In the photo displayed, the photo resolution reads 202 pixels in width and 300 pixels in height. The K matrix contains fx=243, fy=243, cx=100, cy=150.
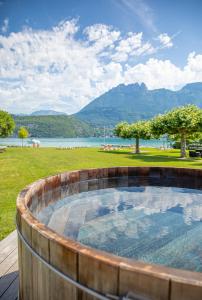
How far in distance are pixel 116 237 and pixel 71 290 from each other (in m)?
2.15

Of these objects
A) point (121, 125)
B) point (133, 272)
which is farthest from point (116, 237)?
point (121, 125)

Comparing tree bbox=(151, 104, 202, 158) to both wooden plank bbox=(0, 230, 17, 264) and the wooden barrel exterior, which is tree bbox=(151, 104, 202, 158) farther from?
the wooden barrel exterior

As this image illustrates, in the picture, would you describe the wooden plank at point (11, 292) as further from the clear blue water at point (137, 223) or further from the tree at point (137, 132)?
the tree at point (137, 132)

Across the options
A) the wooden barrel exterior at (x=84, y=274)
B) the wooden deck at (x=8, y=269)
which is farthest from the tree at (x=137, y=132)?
the wooden barrel exterior at (x=84, y=274)

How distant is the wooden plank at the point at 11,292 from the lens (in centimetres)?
349

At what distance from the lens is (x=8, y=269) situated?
163 inches

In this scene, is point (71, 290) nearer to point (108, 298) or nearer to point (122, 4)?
point (108, 298)

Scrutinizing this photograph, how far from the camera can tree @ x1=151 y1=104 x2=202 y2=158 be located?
24.7 meters

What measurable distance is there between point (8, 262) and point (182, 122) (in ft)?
76.9

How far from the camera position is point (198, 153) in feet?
88.0

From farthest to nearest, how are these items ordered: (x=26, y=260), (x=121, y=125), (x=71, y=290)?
1. (x=121, y=125)
2. (x=26, y=260)
3. (x=71, y=290)

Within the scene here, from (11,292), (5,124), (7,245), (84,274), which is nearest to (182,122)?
(7,245)

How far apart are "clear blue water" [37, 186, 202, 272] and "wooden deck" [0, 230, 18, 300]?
884 millimetres

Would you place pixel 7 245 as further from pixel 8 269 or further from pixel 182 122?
pixel 182 122
